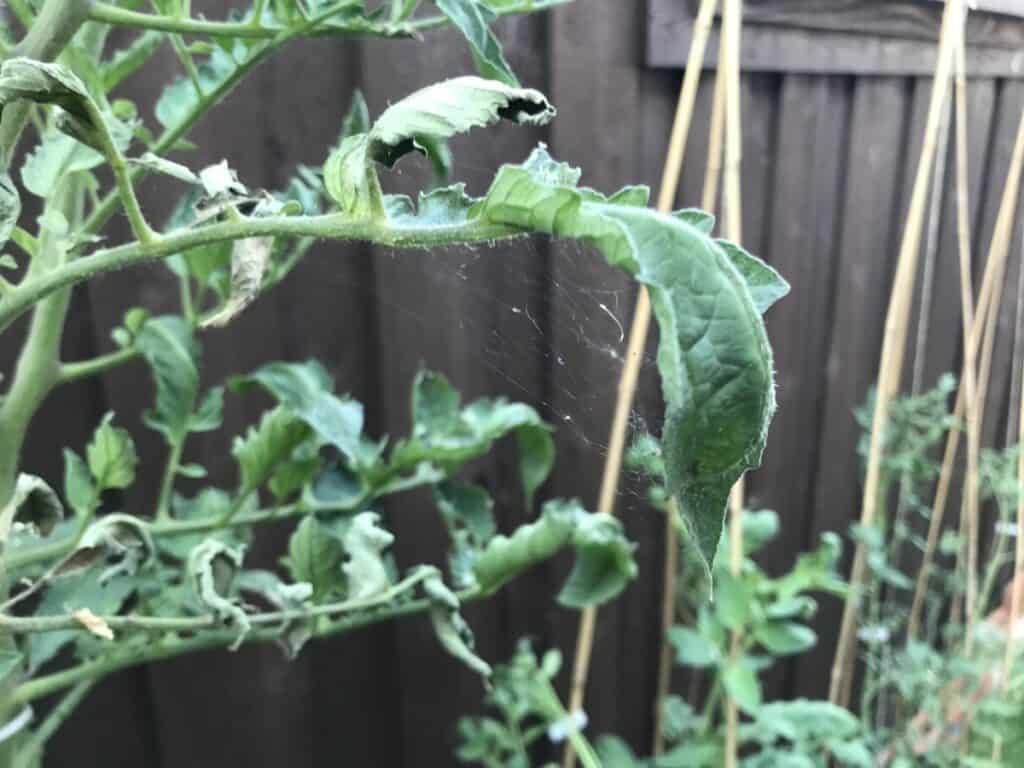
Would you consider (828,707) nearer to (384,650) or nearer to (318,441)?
(384,650)

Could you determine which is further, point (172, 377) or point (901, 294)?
point (901, 294)

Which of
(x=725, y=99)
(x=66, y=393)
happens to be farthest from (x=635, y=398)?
(x=66, y=393)

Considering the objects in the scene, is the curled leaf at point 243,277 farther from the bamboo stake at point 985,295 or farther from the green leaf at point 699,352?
the bamboo stake at point 985,295

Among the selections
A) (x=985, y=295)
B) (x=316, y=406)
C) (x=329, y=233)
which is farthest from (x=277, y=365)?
(x=985, y=295)

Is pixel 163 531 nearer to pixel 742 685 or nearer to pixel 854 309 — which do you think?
pixel 742 685

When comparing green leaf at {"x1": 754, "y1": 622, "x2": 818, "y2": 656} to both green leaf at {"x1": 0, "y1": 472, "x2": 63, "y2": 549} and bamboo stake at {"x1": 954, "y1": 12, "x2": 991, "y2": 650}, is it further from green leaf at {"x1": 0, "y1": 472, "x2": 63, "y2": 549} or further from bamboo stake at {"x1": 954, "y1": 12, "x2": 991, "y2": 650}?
green leaf at {"x1": 0, "y1": 472, "x2": 63, "y2": 549}

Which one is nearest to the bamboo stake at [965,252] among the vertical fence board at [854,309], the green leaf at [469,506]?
the vertical fence board at [854,309]
